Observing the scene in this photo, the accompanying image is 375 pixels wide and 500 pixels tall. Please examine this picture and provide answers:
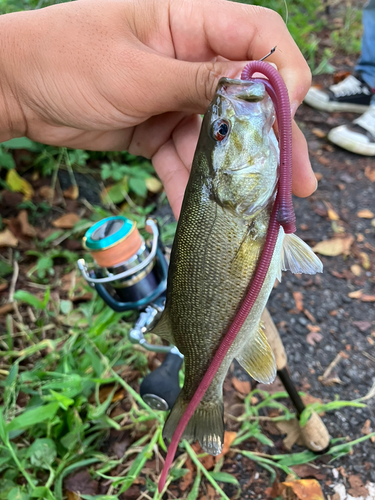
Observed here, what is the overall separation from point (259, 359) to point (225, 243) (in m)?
A: 0.48

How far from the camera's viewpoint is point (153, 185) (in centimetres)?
323

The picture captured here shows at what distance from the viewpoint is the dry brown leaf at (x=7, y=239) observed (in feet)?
9.28

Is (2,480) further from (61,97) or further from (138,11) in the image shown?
(138,11)

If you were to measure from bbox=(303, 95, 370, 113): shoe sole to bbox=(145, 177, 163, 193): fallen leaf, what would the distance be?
2153 mm

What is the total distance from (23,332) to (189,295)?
1488mm

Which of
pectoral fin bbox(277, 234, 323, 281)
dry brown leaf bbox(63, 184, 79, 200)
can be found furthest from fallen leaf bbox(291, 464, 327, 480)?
dry brown leaf bbox(63, 184, 79, 200)

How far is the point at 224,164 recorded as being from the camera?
51.6 inches

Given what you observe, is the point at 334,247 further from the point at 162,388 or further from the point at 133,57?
the point at 133,57

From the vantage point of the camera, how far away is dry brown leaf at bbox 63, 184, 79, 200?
3223mm

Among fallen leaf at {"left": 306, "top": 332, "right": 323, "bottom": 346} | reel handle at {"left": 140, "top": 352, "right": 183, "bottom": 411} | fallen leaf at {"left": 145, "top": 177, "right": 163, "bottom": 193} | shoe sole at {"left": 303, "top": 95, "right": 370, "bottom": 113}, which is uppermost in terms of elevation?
shoe sole at {"left": 303, "top": 95, "right": 370, "bottom": 113}

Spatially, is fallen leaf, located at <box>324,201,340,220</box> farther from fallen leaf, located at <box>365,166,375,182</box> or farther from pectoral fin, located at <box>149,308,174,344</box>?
pectoral fin, located at <box>149,308,174,344</box>

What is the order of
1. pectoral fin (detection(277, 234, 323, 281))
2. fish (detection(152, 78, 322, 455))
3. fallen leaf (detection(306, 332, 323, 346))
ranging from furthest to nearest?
fallen leaf (detection(306, 332, 323, 346))
pectoral fin (detection(277, 234, 323, 281))
fish (detection(152, 78, 322, 455))

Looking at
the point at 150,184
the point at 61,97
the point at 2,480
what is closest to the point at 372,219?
the point at 150,184

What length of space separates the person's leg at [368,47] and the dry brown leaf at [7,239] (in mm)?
4024
